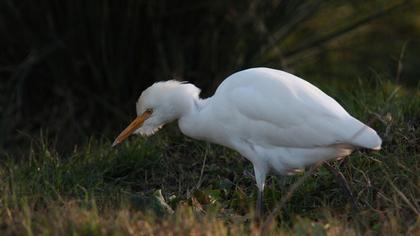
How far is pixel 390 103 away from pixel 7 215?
272cm

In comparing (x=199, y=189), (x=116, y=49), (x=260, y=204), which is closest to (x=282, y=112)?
(x=260, y=204)

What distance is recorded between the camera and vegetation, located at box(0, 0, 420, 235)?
14.6 feet

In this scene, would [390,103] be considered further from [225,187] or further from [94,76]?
[94,76]

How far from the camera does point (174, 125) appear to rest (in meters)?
6.67

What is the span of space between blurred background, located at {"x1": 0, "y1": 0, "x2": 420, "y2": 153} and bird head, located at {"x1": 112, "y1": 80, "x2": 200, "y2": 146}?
9.29ft

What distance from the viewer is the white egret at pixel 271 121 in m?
4.79

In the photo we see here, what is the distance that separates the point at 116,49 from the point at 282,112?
4048mm

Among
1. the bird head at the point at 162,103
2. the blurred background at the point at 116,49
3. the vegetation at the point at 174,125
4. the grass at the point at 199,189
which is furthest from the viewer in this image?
the blurred background at the point at 116,49

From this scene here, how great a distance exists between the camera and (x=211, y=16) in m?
8.91

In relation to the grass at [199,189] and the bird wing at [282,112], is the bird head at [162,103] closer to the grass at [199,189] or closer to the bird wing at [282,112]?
the bird wing at [282,112]

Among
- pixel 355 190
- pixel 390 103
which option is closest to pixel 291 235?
pixel 355 190

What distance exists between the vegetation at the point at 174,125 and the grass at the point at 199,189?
1 cm

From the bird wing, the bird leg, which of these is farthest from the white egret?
the bird leg

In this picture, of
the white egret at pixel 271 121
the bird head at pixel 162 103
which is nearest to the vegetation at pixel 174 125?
the white egret at pixel 271 121
